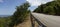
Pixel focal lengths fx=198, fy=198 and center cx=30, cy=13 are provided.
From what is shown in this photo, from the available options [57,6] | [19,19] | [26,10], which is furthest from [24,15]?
[57,6]

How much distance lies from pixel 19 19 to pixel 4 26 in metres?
6.10

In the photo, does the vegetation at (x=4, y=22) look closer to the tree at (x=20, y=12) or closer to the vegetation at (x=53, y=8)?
the tree at (x=20, y=12)

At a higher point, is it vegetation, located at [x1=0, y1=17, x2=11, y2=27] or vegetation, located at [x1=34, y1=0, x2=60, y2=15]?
vegetation, located at [x1=34, y1=0, x2=60, y2=15]

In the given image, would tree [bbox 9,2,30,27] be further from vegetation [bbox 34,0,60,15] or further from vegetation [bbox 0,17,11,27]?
vegetation [bbox 34,0,60,15]

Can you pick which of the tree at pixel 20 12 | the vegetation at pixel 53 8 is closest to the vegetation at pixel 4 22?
the tree at pixel 20 12

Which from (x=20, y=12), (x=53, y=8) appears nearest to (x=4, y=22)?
(x=20, y=12)

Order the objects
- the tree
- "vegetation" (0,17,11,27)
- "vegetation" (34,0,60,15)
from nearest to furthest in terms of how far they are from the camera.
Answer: "vegetation" (34,0,60,15), the tree, "vegetation" (0,17,11,27)

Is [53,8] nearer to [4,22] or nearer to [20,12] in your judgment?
[20,12]

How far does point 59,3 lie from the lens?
32656 mm

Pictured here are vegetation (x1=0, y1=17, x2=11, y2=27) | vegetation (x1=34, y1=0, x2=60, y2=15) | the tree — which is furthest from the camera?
vegetation (x1=0, y1=17, x2=11, y2=27)

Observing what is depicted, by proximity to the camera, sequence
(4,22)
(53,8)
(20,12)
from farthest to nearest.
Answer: (4,22)
(20,12)
(53,8)

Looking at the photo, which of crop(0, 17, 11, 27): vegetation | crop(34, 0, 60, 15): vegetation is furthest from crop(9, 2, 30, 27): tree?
crop(34, 0, 60, 15): vegetation

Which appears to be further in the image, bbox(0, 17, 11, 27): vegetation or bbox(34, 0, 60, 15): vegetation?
bbox(0, 17, 11, 27): vegetation

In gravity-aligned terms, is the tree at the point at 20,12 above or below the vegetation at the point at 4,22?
above
